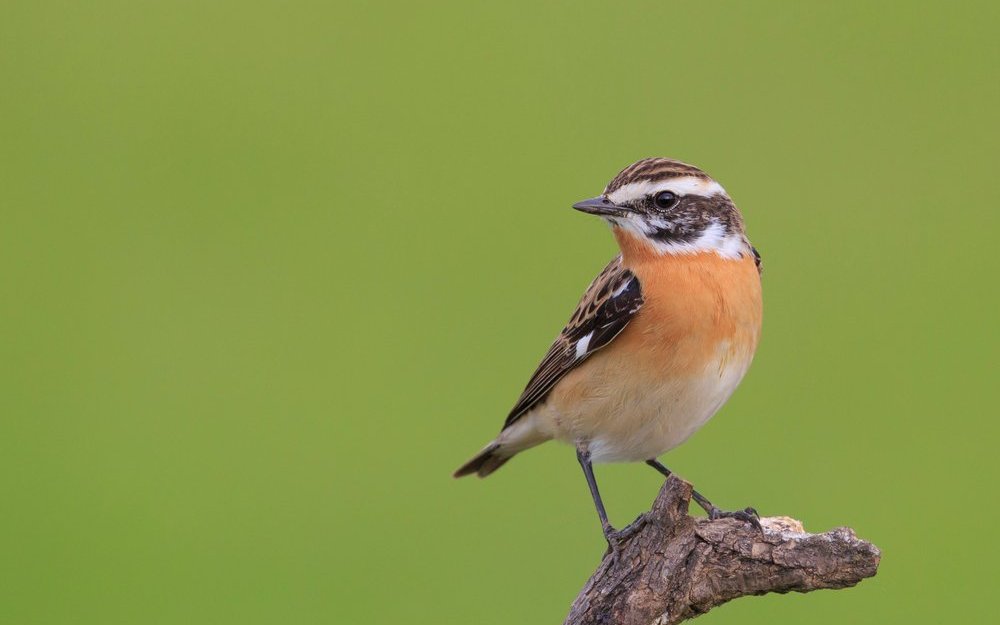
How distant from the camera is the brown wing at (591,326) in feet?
23.8

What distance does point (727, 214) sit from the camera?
7496 mm

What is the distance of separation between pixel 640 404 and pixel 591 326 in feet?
1.76

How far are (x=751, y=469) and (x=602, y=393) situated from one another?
519cm

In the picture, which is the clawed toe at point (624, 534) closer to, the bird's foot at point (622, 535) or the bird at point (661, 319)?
the bird's foot at point (622, 535)

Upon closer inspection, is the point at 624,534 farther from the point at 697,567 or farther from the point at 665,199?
the point at 665,199

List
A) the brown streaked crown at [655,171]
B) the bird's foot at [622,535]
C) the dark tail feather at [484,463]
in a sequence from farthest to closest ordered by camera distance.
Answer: the dark tail feather at [484,463] < the brown streaked crown at [655,171] < the bird's foot at [622,535]

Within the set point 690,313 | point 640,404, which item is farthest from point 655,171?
point 640,404

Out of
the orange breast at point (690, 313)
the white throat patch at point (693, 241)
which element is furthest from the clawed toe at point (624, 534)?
the white throat patch at point (693, 241)

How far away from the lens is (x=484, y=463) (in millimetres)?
8656

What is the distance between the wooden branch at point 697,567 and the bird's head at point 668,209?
1944 millimetres

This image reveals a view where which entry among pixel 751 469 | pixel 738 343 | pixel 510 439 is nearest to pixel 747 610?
pixel 751 469

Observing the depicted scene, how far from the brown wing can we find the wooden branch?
1.57m

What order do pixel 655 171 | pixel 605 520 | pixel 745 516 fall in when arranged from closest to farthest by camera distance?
1. pixel 745 516
2. pixel 605 520
3. pixel 655 171

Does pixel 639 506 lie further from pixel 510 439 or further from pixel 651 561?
pixel 651 561
